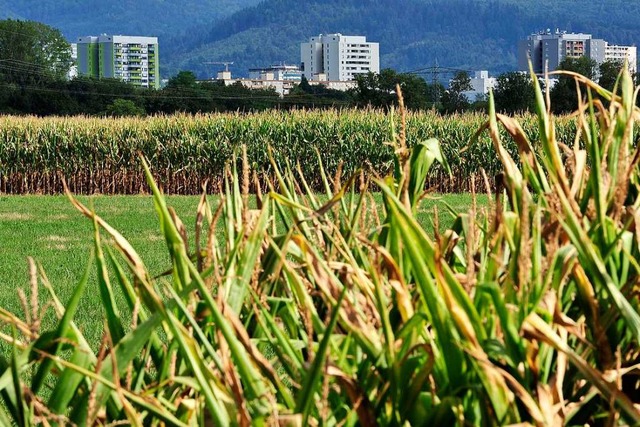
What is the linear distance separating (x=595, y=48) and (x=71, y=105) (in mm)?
121802

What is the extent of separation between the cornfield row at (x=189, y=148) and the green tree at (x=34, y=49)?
73.3 metres

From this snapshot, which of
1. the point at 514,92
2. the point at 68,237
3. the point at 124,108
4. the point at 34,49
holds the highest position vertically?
the point at 34,49

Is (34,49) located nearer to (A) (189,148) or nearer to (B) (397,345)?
(A) (189,148)

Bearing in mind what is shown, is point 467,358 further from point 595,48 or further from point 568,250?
point 595,48

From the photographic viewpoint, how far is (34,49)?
10531cm

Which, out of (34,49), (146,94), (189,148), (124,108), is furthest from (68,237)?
(34,49)

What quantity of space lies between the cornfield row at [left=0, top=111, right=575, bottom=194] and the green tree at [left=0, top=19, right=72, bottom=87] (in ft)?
240

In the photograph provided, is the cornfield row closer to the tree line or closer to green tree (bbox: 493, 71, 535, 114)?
green tree (bbox: 493, 71, 535, 114)

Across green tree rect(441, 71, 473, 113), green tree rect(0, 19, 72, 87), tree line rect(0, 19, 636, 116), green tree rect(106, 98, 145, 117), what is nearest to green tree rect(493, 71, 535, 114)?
tree line rect(0, 19, 636, 116)

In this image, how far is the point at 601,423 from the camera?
1373 mm

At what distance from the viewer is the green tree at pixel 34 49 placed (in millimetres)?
98519

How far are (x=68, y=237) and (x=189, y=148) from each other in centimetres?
1219

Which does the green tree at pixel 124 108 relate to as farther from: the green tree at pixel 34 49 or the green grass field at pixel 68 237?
the green grass field at pixel 68 237

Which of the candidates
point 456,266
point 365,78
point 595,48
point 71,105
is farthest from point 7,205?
point 595,48
